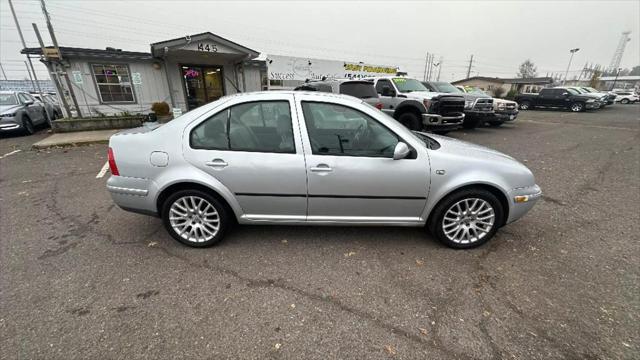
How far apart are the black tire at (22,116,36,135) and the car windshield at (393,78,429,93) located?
42.8 feet

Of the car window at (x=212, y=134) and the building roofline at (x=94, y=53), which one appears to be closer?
the car window at (x=212, y=134)

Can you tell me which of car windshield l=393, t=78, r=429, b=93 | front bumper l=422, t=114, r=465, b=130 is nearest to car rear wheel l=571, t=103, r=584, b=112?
front bumper l=422, t=114, r=465, b=130

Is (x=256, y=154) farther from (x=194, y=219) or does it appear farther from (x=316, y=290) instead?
(x=316, y=290)

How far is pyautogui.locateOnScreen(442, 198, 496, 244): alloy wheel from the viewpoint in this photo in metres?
2.81

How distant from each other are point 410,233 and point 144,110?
12782 millimetres

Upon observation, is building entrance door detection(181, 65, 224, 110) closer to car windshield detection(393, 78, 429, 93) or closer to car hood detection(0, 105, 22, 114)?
car hood detection(0, 105, 22, 114)

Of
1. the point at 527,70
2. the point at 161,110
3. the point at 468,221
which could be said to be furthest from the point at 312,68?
the point at 527,70

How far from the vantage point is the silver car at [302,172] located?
2.61 m

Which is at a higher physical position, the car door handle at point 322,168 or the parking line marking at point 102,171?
the car door handle at point 322,168

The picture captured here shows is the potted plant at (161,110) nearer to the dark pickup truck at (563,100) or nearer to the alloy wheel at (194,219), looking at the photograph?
the alloy wheel at (194,219)

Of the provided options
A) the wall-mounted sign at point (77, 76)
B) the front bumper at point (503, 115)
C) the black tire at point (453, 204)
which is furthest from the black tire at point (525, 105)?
the wall-mounted sign at point (77, 76)

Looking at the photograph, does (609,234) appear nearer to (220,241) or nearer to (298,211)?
(298,211)

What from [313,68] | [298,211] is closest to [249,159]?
[298,211]

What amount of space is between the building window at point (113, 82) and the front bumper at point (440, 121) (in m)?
11.8
